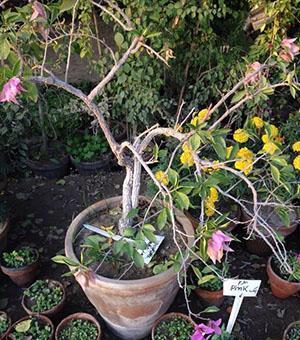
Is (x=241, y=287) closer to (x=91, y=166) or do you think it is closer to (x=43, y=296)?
(x=43, y=296)

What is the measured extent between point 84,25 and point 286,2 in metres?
1.16

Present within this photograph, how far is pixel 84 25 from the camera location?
8.43 ft

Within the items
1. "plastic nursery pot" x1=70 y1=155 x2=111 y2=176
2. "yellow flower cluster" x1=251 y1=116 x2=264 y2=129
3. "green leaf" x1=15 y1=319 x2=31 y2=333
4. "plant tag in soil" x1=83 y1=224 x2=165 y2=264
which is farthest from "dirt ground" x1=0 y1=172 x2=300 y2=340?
"yellow flower cluster" x1=251 y1=116 x2=264 y2=129

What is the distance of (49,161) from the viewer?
2.97m

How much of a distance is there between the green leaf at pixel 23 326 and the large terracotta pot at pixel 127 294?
322 mm

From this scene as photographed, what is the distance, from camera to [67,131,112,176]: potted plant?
2.98 metres

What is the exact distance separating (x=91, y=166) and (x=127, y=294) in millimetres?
1392

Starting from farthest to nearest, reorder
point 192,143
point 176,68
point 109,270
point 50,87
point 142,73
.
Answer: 1. point 50,87
2. point 176,68
3. point 142,73
4. point 109,270
5. point 192,143

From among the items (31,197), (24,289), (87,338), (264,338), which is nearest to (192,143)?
(87,338)

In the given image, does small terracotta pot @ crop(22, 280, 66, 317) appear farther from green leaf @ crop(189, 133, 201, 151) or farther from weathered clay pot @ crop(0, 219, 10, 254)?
green leaf @ crop(189, 133, 201, 151)

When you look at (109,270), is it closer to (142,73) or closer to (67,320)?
(67,320)

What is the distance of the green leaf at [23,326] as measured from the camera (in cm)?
193

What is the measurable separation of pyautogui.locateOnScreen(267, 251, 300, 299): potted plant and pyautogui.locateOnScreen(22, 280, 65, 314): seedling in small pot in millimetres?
1064

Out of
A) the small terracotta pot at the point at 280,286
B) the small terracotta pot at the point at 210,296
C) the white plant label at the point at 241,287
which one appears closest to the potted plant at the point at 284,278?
the small terracotta pot at the point at 280,286
